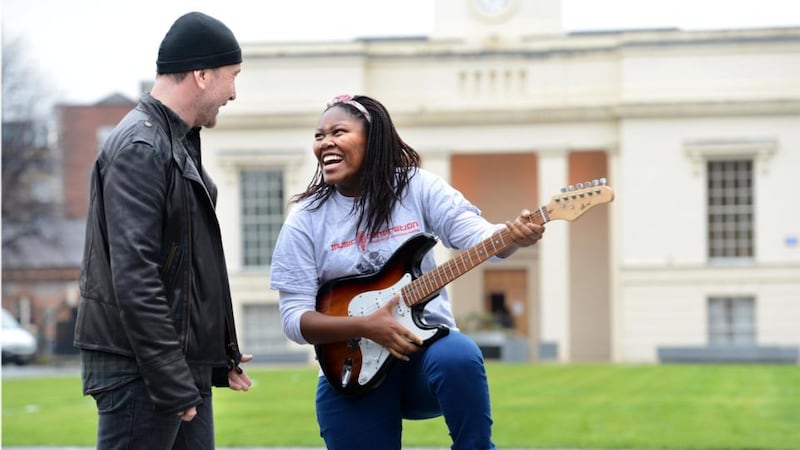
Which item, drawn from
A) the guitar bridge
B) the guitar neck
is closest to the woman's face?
the guitar neck

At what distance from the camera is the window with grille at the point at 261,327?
3975 centimetres

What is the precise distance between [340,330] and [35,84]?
45.5 metres

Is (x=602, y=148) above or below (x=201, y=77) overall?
above

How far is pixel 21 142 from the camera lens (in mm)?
46625

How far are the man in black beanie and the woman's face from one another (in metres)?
0.48

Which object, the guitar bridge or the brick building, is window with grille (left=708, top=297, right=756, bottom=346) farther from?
the guitar bridge

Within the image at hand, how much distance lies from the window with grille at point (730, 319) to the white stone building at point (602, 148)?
0.04 m

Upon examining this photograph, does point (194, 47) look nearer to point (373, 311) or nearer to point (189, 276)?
point (189, 276)

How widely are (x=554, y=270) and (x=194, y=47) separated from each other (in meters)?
35.3

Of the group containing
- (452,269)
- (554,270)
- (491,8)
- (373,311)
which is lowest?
(554,270)

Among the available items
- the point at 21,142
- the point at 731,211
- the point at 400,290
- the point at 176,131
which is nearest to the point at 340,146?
the point at 400,290

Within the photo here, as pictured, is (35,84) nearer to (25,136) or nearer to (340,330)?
(25,136)

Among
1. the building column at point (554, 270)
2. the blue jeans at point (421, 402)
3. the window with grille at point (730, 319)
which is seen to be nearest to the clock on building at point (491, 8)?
the building column at point (554, 270)

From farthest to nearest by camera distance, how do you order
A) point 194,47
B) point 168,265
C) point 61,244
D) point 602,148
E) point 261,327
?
point 61,244 → point 261,327 → point 602,148 → point 194,47 → point 168,265
